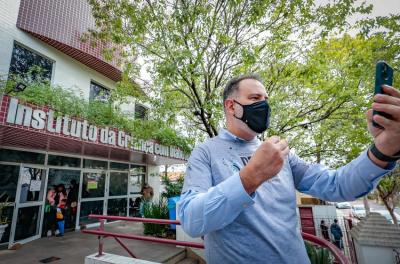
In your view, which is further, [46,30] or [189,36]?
[46,30]

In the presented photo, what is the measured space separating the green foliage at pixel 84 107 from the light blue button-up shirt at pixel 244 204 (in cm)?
579

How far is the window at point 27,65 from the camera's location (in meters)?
7.18

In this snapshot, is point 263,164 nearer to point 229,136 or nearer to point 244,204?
point 244,204

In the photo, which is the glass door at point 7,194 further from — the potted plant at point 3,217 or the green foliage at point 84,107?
the green foliage at point 84,107

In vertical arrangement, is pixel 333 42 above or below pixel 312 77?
above

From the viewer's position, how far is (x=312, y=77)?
5.87 metres

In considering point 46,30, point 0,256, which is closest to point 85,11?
point 46,30

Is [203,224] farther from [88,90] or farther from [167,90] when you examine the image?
[88,90]

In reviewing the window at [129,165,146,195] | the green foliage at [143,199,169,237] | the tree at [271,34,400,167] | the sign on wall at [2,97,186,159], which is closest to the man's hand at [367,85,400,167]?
the tree at [271,34,400,167]

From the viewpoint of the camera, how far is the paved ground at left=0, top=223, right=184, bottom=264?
570 cm

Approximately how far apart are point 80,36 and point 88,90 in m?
2.17

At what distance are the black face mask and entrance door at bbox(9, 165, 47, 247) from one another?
832cm

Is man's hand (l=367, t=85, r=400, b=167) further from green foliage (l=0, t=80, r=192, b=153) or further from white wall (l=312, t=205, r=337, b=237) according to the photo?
white wall (l=312, t=205, r=337, b=237)

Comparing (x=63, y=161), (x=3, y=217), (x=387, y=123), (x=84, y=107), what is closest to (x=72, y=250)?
(x=3, y=217)
